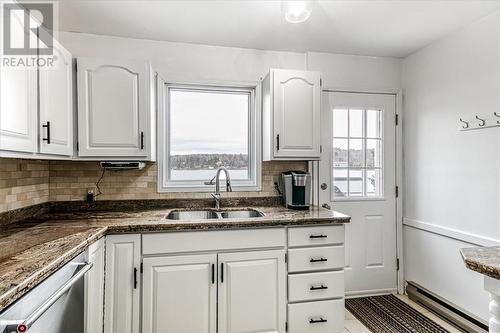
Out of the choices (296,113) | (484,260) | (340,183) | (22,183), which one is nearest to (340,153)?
(340,183)

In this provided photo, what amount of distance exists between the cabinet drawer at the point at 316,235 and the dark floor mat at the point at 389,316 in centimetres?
87

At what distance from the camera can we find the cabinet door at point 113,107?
6.94 feet

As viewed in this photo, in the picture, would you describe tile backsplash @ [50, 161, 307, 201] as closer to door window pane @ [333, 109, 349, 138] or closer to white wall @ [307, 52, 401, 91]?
door window pane @ [333, 109, 349, 138]

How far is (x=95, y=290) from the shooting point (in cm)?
171

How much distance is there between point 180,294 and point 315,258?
95 centimetres

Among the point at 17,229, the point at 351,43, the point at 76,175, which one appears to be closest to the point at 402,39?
the point at 351,43

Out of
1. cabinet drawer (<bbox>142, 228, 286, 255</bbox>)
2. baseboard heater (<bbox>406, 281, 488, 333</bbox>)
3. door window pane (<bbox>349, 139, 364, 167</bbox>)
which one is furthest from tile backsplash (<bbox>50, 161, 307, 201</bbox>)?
baseboard heater (<bbox>406, 281, 488, 333</bbox>)

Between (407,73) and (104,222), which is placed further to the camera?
(407,73)

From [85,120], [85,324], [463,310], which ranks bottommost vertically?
[463,310]

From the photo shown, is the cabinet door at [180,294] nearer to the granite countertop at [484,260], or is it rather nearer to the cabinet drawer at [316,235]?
the cabinet drawer at [316,235]

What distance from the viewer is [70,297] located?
1.42 m

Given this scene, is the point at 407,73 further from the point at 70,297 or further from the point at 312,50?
the point at 70,297

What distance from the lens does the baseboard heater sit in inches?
87.4

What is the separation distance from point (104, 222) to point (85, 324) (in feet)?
1.97
